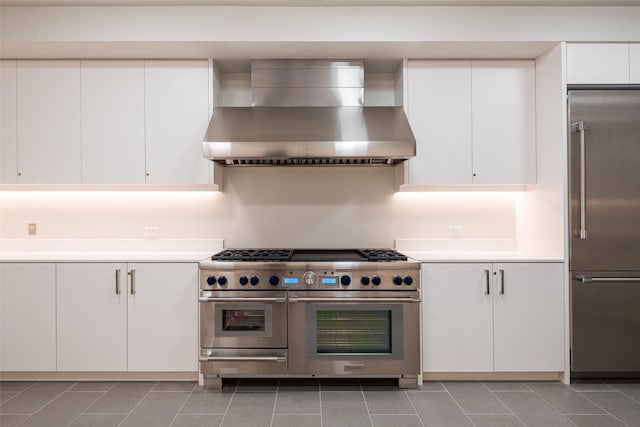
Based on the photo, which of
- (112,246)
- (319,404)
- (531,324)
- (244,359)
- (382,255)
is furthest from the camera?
(112,246)

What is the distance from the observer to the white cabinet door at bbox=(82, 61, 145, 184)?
3221mm

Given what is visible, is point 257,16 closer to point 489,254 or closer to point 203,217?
point 203,217

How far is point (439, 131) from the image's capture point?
3.24 meters

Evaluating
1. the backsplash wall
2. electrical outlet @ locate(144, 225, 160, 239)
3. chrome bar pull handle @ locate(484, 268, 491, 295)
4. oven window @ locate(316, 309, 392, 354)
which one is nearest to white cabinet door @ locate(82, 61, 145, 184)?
the backsplash wall

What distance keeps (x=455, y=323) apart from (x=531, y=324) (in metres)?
0.52

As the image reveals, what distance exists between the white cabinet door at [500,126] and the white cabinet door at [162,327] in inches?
90.7

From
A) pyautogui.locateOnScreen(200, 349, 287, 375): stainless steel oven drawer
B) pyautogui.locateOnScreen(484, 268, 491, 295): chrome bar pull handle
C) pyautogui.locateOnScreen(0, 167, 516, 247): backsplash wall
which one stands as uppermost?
pyautogui.locateOnScreen(0, 167, 516, 247): backsplash wall

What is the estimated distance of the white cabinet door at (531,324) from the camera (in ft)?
9.74

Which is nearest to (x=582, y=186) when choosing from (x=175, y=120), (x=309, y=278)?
(x=309, y=278)

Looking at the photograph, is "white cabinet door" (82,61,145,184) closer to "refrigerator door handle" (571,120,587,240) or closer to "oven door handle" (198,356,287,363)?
"oven door handle" (198,356,287,363)

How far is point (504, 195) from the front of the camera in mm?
3641

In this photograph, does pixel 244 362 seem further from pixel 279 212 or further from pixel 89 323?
pixel 279 212

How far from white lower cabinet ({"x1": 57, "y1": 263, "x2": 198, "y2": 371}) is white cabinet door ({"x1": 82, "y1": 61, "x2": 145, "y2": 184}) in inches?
31.0

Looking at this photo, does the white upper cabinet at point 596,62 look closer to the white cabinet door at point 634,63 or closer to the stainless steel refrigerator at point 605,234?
the white cabinet door at point 634,63
